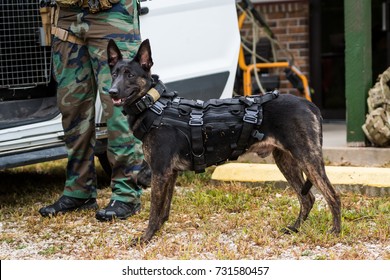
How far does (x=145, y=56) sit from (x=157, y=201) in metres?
0.80

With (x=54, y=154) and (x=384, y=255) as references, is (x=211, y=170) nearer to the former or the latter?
(x=54, y=154)

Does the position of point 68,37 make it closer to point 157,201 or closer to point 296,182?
point 157,201

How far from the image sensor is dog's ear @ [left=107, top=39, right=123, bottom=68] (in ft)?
13.7

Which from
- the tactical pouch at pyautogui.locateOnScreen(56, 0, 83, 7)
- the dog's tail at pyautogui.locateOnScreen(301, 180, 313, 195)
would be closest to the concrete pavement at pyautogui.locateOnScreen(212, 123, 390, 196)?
the dog's tail at pyautogui.locateOnScreen(301, 180, 313, 195)

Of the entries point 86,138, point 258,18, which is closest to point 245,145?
point 86,138

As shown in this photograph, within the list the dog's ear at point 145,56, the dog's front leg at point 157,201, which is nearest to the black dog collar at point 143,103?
the dog's ear at point 145,56

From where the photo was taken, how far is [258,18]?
7492 millimetres

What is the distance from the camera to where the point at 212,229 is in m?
4.54

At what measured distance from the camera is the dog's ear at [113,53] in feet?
13.7

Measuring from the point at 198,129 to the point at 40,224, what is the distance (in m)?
1.32

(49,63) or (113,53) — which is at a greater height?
(113,53)

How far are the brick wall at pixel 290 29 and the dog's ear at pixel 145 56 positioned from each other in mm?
4616

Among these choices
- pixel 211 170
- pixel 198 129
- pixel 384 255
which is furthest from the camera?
pixel 211 170

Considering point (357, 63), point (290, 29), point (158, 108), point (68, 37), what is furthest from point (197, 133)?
point (290, 29)
